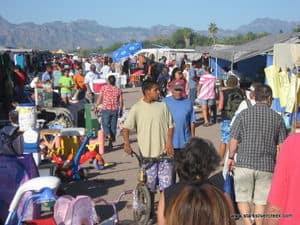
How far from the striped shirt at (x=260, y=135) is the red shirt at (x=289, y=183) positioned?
2.33 m

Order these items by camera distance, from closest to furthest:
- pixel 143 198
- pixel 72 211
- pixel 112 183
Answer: pixel 72 211 < pixel 143 198 < pixel 112 183

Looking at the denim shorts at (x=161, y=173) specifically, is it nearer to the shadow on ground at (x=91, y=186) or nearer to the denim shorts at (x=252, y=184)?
the denim shorts at (x=252, y=184)

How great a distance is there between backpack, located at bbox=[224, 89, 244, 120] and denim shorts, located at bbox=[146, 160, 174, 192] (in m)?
1.89

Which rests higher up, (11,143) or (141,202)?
(11,143)

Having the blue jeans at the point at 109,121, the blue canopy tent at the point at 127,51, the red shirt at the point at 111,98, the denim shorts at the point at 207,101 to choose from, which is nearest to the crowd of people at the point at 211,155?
the red shirt at the point at 111,98

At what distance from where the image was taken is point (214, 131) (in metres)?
13.2

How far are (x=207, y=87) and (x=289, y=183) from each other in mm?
11231

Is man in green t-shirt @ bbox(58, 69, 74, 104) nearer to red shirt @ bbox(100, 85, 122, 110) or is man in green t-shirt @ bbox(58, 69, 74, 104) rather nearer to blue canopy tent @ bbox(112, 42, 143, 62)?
red shirt @ bbox(100, 85, 122, 110)

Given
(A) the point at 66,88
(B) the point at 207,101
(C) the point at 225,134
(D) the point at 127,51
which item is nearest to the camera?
(C) the point at 225,134

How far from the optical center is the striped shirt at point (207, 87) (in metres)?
13.8

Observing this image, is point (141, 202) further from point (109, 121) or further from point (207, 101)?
point (207, 101)

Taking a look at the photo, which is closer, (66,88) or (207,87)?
(207,87)

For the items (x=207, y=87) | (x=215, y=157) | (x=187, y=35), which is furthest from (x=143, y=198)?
(x=187, y=35)

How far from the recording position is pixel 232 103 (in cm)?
772
